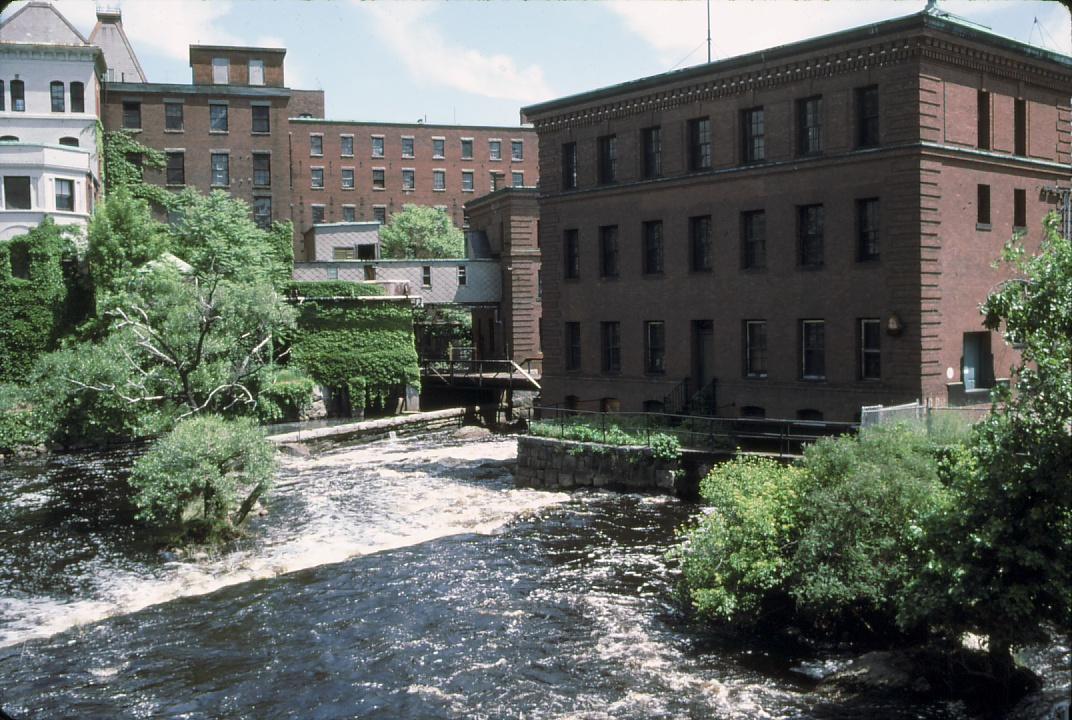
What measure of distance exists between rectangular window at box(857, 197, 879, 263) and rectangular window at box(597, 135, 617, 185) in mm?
10678

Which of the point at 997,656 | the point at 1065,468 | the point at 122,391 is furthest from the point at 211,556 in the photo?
the point at 1065,468

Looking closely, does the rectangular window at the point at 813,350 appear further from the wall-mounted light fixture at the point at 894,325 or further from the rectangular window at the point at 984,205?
the rectangular window at the point at 984,205

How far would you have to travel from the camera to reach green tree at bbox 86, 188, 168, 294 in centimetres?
4722

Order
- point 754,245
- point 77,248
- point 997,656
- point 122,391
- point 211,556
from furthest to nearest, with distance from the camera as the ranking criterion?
point 77,248, point 754,245, point 122,391, point 211,556, point 997,656

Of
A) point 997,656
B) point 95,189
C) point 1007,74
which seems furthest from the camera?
point 95,189

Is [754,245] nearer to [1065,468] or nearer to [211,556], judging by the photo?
[211,556]

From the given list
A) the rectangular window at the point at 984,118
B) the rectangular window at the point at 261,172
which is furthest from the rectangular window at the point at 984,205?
the rectangular window at the point at 261,172

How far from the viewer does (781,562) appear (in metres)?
16.0

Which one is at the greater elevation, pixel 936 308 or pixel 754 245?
pixel 754 245

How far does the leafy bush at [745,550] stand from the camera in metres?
16.2

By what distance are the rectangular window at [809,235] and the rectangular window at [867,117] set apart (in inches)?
96.9

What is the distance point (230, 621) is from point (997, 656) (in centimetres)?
1275

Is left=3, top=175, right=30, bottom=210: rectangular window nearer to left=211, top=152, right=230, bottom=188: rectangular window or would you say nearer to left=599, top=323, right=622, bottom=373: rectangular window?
left=211, top=152, right=230, bottom=188: rectangular window

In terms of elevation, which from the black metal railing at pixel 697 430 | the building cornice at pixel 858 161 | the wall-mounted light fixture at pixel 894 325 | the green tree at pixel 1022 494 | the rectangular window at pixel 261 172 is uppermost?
the rectangular window at pixel 261 172
